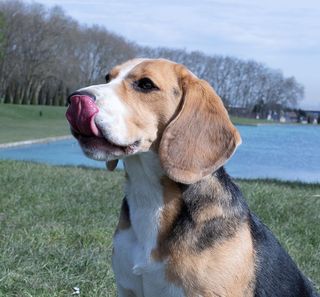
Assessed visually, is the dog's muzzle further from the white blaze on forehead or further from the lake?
the lake

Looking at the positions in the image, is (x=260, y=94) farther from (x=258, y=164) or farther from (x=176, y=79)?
(x=176, y=79)

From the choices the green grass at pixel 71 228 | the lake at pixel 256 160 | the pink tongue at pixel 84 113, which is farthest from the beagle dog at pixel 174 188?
the lake at pixel 256 160

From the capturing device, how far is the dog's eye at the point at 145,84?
3211 mm

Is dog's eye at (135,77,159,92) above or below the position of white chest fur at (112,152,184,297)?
above

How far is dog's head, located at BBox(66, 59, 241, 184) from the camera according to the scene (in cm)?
300

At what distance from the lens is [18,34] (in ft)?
200

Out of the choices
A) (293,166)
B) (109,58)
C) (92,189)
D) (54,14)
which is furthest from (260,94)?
(92,189)

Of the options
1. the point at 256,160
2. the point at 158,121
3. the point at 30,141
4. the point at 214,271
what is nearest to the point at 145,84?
the point at 158,121

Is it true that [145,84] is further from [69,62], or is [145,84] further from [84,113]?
[69,62]

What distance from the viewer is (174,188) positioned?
328 centimetres

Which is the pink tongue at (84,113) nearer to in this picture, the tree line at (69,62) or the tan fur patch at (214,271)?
the tan fur patch at (214,271)

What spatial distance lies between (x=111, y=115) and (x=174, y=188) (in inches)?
21.9

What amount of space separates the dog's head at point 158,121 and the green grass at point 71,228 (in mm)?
1913

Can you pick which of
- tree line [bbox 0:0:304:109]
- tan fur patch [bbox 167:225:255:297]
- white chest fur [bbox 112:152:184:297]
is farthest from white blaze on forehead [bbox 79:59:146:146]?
tree line [bbox 0:0:304:109]
